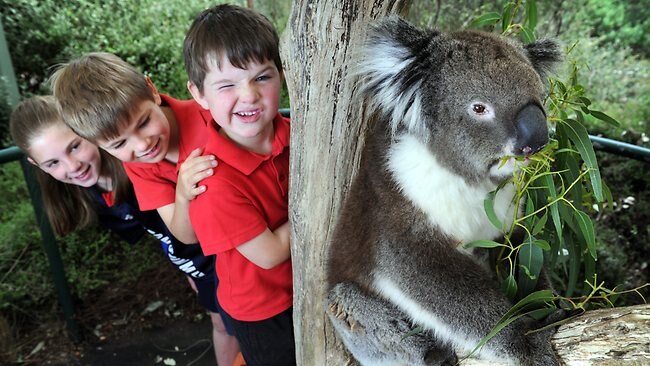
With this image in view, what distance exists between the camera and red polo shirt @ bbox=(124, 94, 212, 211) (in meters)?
2.09

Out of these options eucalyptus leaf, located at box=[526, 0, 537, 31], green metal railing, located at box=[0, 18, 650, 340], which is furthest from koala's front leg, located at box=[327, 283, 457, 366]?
green metal railing, located at box=[0, 18, 650, 340]

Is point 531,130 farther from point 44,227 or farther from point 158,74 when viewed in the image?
point 158,74

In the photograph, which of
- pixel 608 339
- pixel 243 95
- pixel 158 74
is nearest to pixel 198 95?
pixel 243 95

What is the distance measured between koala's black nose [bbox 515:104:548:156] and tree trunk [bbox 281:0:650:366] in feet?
1.67

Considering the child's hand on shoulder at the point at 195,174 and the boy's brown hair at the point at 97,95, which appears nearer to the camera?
the child's hand on shoulder at the point at 195,174

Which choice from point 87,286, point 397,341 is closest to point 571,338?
point 397,341

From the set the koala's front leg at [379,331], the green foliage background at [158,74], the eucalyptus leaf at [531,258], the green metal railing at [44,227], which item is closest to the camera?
the eucalyptus leaf at [531,258]

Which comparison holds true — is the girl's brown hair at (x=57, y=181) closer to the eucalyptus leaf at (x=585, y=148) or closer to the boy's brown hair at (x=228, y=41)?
the boy's brown hair at (x=228, y=41)

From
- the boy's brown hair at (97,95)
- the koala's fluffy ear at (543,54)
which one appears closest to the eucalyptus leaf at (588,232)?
the koala's fluffy ear at (543,54)

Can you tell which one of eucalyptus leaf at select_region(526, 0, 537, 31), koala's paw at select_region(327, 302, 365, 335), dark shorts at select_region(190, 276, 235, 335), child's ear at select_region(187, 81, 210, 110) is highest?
eucalyptus leaf at select_region(526, 0, 537, 31)

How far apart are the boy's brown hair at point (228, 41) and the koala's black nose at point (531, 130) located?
0.90 meters

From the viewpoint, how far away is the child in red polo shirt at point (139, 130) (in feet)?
6.40

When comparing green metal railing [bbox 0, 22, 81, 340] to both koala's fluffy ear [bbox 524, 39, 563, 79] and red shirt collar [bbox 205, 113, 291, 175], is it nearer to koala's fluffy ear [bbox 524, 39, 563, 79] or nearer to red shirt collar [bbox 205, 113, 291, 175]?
red shirt collar [bbox 205, 113, 291, 175]

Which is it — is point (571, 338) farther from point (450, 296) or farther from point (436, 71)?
point (436, 71)
